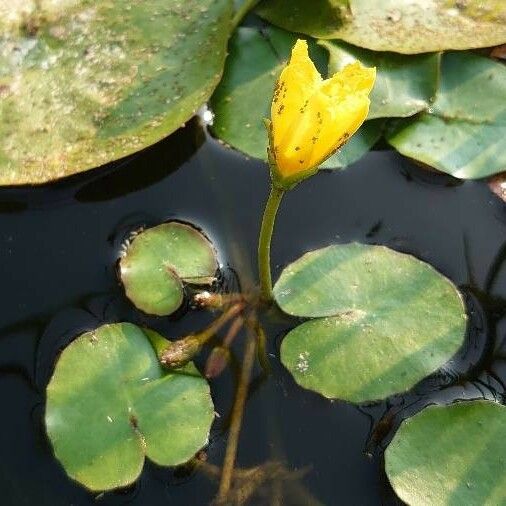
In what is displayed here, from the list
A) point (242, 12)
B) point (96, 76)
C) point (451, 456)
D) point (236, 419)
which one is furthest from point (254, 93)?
point (451, 456)

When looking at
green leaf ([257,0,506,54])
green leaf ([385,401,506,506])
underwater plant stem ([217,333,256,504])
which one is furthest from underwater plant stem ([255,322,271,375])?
green leaf ([257,0,506,54])

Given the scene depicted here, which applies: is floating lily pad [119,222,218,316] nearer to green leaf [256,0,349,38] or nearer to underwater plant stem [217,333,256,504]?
underwater plant stem [217,333,256,504]

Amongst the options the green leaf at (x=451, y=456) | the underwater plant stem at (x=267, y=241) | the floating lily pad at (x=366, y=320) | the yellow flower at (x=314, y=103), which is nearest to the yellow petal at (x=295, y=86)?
the yellow flower at (x=314, y=103)

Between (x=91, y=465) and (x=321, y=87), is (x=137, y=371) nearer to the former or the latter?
(x=91, y=465)

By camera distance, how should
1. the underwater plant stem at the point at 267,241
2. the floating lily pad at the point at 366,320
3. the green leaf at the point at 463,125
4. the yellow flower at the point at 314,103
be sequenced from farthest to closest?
the green leaf at the point at 463,125 < the floating lily pad at the point at 366,320 < the underwater plant stem at the point at 267,241 < the yellow flower at the point at 314,103

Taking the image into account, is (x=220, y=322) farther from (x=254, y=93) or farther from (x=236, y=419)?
(x=254, y=93)

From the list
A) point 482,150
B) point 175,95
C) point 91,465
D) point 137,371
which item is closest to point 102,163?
point 175,95

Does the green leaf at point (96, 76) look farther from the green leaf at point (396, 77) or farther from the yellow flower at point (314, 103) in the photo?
the yellow flower at point (314, 103)
